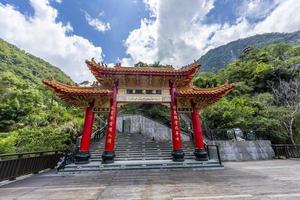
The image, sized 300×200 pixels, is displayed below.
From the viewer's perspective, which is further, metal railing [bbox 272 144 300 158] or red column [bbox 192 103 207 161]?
metal railing [bbox 272 144 300 158]

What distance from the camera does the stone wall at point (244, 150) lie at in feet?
42.8

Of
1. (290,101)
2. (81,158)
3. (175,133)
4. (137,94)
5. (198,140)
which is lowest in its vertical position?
(81,158)

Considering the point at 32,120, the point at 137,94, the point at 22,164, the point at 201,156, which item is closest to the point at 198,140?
the point at 201,156

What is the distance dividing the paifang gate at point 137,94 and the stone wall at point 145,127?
25.8ft

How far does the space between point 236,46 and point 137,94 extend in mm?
106519

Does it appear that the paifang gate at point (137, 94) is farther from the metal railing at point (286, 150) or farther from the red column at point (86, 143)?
the metal railing at point (286, 150)

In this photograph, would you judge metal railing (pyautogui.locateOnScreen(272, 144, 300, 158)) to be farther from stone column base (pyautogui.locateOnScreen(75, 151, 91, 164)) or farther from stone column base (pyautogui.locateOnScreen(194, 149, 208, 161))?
stone column base (pyautogui.locateOnScreen(75, 151, 91, 164))

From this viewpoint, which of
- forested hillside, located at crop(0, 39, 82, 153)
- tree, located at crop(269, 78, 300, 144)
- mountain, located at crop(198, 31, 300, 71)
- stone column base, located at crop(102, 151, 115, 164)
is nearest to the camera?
stone column base, located at crop(102, 151, 115, 164)

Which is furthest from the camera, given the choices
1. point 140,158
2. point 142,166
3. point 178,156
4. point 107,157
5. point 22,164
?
point 140,158

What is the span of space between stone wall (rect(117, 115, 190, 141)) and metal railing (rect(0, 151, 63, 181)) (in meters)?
9.61

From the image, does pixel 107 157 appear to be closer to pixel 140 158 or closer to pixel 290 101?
pixel 140 158

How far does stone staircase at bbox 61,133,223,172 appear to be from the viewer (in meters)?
9.06

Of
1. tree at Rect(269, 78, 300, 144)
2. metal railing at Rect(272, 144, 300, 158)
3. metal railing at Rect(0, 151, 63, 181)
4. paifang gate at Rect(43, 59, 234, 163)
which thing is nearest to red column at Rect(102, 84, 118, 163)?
paifang gate at Rect(43, 59, 234, 163)

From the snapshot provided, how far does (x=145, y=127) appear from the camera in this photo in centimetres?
1903
